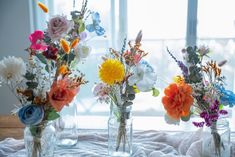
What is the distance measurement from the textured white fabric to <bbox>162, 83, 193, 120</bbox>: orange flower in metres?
0.22

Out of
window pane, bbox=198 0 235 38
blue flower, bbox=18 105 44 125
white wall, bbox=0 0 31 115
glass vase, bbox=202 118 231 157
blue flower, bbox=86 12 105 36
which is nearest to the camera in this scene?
blue flower, bbox=18 105 44 125

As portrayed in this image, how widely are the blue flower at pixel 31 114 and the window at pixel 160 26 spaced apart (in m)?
1.28

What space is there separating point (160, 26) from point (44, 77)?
154 cm

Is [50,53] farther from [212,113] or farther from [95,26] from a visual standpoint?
[212,113]

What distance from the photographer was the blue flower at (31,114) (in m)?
0.80

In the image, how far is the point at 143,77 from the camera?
2.94 feet

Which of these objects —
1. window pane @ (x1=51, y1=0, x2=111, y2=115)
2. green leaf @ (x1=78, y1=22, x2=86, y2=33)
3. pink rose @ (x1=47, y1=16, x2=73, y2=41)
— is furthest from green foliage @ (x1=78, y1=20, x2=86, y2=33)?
window pane @ (x1=51, y1=0, x2=111, y2=115)

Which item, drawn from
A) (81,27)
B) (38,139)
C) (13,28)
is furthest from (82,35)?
(13,28)

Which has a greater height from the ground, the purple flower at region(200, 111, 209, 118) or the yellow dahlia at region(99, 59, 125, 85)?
the yellow dahlia at region(99, 59, 125, 85)

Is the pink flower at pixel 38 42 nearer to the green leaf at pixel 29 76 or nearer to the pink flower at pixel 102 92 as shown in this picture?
the green leaf at pixel 29 76

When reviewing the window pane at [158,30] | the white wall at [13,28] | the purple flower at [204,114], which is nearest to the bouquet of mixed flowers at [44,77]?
the purple flower at [204,114]

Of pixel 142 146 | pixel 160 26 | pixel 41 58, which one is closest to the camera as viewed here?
pixel 41 58

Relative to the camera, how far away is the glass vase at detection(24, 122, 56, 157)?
34.8 inches

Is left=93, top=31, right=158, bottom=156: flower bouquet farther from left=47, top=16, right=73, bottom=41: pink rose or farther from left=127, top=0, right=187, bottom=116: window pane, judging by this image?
left=127, top=0, right=187, bottom=116: window pane
